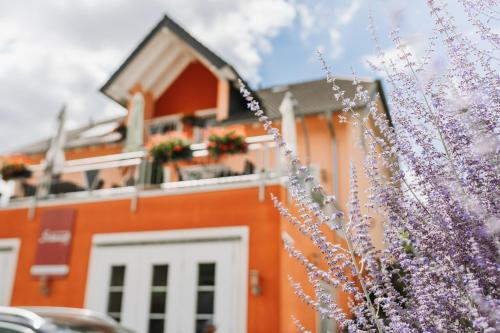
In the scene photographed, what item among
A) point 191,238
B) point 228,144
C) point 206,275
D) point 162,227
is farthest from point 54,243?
point 228,144

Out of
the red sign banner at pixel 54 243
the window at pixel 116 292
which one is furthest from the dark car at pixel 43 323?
the red sign banner at pixel 54 243

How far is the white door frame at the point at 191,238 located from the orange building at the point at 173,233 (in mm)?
22

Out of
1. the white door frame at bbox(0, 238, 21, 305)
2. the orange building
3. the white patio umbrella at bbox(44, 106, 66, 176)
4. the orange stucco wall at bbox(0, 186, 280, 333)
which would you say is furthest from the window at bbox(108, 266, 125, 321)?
the white patio umbrella at bbox(44, 106, 66, 176)

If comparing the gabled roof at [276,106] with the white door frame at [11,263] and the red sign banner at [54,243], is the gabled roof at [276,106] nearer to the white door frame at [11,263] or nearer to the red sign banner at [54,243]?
the red sign banner at [54,243]

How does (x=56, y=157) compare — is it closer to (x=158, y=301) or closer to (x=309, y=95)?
(x=158, y=301)

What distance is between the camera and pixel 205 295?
851 cm

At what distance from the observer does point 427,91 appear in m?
2.74

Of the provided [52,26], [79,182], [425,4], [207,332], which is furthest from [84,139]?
[425,4]

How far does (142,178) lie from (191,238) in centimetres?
205

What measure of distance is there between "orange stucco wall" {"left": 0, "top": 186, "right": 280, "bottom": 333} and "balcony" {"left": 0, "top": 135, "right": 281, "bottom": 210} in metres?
0.18

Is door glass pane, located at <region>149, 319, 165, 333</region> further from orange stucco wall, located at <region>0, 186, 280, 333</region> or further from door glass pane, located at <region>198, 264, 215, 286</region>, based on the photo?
orange stucco wall, located at <region>0, 186, 280, 333</region>

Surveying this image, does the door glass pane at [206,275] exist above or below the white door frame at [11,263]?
below

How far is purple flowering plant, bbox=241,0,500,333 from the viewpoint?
7.61ft

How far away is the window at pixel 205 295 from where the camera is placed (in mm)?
8375
